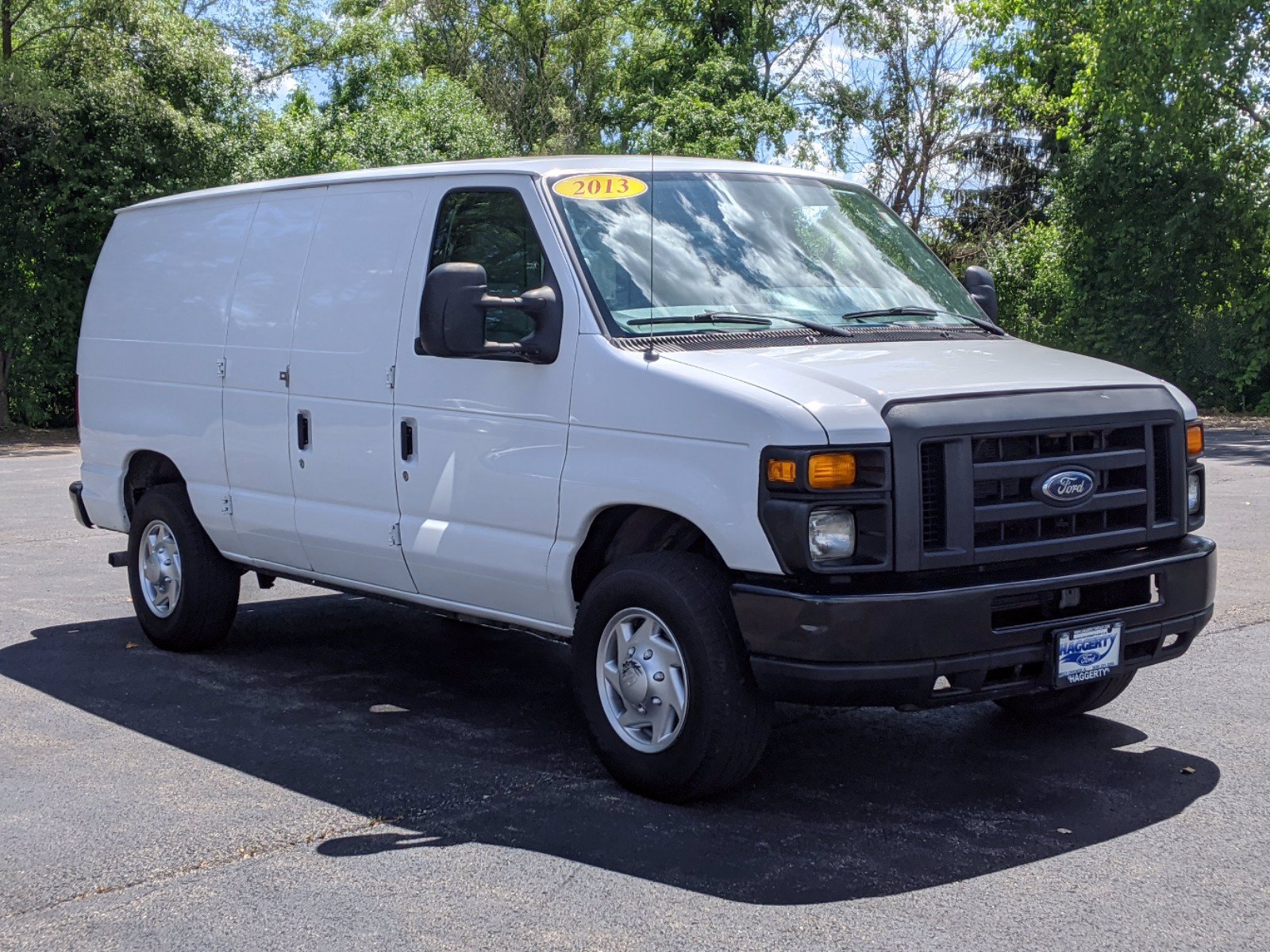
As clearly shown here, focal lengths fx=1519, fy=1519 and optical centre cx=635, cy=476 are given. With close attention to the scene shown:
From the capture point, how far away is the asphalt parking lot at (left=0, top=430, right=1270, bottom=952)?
4.13 meters

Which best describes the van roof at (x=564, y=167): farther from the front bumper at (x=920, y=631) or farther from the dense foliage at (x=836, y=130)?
the dense foliage at (x=836, y=130)

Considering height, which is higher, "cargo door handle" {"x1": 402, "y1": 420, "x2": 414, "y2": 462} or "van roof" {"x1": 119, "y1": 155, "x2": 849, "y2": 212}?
"van roof" {"x1": 119, "y1": 155, "x2": 849, "y2": 212}

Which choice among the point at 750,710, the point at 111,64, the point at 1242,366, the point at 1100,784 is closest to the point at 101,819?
the point at 750,710

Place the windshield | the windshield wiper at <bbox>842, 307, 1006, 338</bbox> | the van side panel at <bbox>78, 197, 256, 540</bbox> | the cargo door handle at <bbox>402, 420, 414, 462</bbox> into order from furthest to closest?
the van side panel at <bbox>78, 197, 256, 540</bbox> < the cargo door handle at <bbox>402, 420, 414, 462</bbox> < the windshield wiper at <bbox>842, 307, 1006, 338</bbox> < the windshield

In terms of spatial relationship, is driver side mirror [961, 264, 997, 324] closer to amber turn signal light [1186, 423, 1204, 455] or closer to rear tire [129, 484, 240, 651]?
amber turn signal light [1186, 423, 1204, 455]

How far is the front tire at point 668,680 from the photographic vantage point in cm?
492

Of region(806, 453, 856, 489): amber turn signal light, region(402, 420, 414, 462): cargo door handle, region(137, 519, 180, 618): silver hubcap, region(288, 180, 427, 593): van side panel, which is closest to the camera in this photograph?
region(806, 453, 856, 489): amber turn signal light

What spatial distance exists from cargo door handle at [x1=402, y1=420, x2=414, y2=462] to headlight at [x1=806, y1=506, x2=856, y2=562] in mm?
2085

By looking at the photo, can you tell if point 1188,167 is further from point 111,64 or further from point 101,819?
point 101,819

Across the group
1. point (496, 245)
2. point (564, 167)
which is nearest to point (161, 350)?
→ point (496, 245)

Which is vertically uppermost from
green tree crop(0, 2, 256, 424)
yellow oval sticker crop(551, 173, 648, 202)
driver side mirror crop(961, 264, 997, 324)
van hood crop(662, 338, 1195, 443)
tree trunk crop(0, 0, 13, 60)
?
tree trunk crop(0, 0, 13, 60)

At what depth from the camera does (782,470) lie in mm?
4688

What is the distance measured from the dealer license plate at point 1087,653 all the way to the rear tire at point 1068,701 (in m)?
0.93

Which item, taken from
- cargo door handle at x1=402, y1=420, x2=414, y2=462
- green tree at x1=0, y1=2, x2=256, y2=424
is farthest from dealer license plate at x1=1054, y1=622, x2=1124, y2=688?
green tree at x1=0, y1=2, x2=256, y2=424
